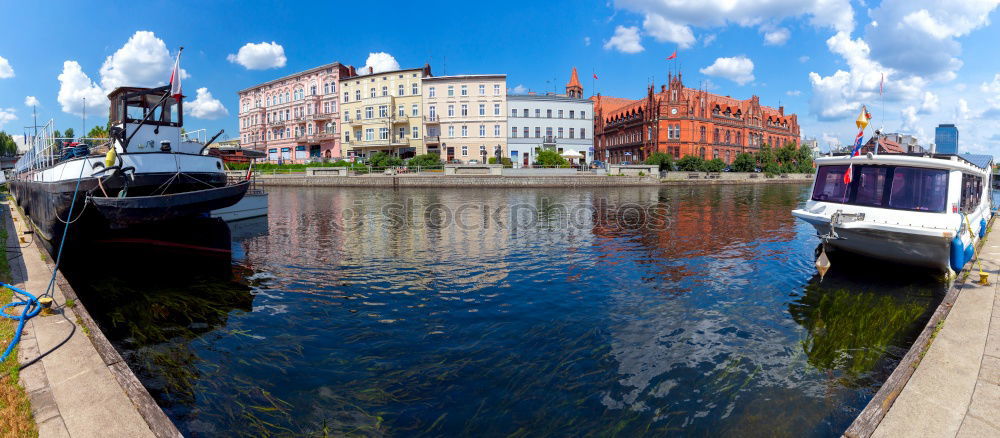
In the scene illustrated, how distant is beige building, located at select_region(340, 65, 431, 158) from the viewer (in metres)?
72.9

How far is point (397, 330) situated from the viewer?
26.8 ft

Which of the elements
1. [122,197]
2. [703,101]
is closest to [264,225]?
[122,197]

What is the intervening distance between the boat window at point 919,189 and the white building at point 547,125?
61.2m

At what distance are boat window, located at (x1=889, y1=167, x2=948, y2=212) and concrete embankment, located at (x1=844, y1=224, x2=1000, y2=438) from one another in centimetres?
409

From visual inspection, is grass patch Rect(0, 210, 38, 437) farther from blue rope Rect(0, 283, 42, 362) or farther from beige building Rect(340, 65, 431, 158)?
beige building Rect(340, 65, 431, 158)

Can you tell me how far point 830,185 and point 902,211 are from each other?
186 centimetres

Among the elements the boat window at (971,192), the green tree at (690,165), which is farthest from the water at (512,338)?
the green tree at (690,165)

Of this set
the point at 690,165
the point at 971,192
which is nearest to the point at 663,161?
the point at 690,165

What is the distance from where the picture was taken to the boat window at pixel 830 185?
40.9 feet

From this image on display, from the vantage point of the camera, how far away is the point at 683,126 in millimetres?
81750

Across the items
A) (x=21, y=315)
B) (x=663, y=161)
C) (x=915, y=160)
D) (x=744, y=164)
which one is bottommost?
(x=21, y=315)

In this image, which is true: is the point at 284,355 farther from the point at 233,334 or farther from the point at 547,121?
the point at 547,121

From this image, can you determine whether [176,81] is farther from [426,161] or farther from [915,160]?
[426,161]

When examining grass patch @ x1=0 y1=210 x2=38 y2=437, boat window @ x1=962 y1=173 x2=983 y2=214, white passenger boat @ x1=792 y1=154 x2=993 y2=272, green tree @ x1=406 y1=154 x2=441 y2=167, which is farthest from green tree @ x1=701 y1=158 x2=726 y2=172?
grass patch @ x1=0 y1=210 x2=38 y2=437
